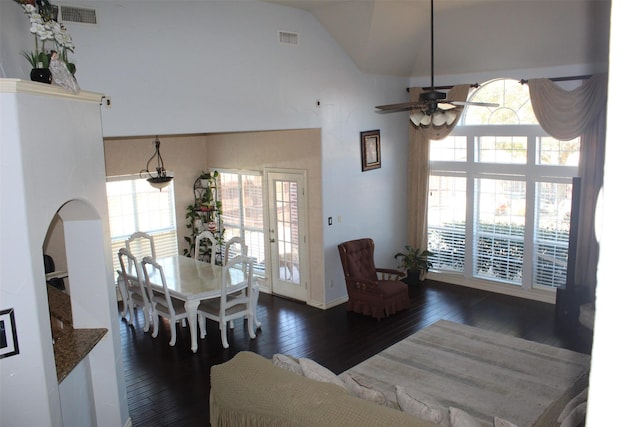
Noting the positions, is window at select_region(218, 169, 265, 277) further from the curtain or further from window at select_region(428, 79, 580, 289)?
window at select_region(428, 79, 580, 289)

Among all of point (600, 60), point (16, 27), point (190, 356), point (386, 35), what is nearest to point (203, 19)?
point (16, 27)

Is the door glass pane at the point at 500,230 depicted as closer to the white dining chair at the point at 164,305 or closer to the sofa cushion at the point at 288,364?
the white dining chair at the point at 164,305

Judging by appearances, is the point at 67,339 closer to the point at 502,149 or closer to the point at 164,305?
the point at 164,305

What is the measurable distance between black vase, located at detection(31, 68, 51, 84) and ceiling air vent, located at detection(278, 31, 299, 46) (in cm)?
357

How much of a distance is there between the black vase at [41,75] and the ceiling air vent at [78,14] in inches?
53.3

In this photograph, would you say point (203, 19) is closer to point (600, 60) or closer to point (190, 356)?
point (190, 356)

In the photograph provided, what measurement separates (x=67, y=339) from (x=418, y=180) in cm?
612

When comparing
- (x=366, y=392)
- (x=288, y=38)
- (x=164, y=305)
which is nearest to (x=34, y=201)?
(x=366, y=392)

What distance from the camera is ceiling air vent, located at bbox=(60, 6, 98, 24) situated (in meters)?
4.58

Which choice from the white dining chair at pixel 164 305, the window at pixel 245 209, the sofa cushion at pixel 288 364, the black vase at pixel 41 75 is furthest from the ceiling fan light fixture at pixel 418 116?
the window at pixel 245 209

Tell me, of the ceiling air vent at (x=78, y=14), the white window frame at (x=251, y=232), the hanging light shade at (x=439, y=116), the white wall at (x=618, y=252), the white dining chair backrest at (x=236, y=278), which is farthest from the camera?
the white window frame at (x=251, y=232)

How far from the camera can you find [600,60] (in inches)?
265

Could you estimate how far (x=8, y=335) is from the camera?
10.1 feet

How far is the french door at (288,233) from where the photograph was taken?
7902mm
